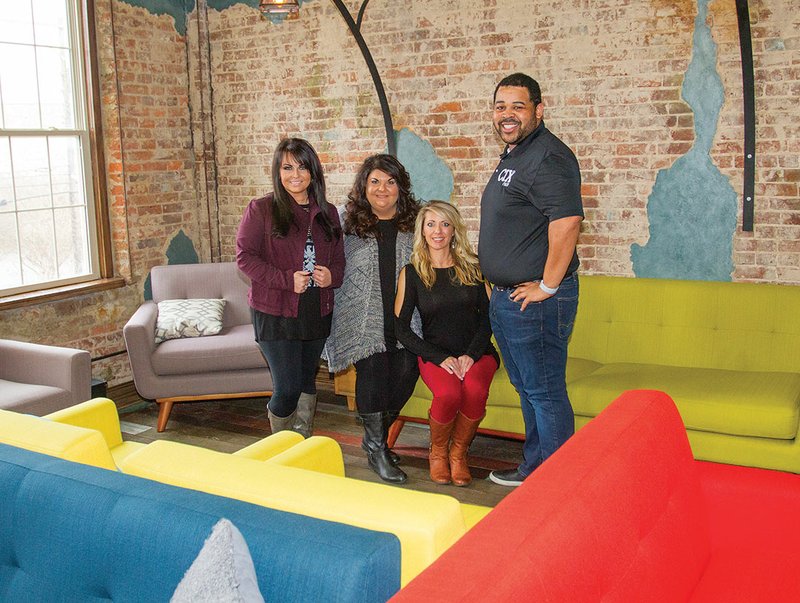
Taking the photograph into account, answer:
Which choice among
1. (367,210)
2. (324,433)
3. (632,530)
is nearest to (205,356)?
(324,433)

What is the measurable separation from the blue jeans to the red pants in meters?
0.29

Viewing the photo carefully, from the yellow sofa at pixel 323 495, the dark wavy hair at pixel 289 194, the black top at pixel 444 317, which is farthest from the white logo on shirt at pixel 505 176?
the yellow sofa at pixel 323 495

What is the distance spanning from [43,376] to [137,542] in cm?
306

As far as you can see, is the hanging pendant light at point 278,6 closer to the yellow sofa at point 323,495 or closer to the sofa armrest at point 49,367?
the sofa armrest at point 49,367

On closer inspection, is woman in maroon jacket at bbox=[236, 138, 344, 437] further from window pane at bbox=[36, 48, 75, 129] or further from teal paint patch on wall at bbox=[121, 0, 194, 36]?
teal paint patch on wall at bbox=[121, 0, 194, 36]

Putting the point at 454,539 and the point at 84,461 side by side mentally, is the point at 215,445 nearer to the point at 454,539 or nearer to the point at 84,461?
the point at 84,461

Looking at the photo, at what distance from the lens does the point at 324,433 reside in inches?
192

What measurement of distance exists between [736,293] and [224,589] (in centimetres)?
354

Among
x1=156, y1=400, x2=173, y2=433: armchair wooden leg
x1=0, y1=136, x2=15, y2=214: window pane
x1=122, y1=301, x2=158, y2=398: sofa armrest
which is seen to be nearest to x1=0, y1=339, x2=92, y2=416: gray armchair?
x1=122, y1=301, x2=158, y2=398: sofa armrest

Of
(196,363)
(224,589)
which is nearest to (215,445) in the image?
(196,363)

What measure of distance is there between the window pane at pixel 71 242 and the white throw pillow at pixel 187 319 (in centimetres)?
66

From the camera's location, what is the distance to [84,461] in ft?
6.60

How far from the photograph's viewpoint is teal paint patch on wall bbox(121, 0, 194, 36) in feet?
18.8

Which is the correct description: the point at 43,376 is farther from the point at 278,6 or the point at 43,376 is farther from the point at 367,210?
the point at 278,6
